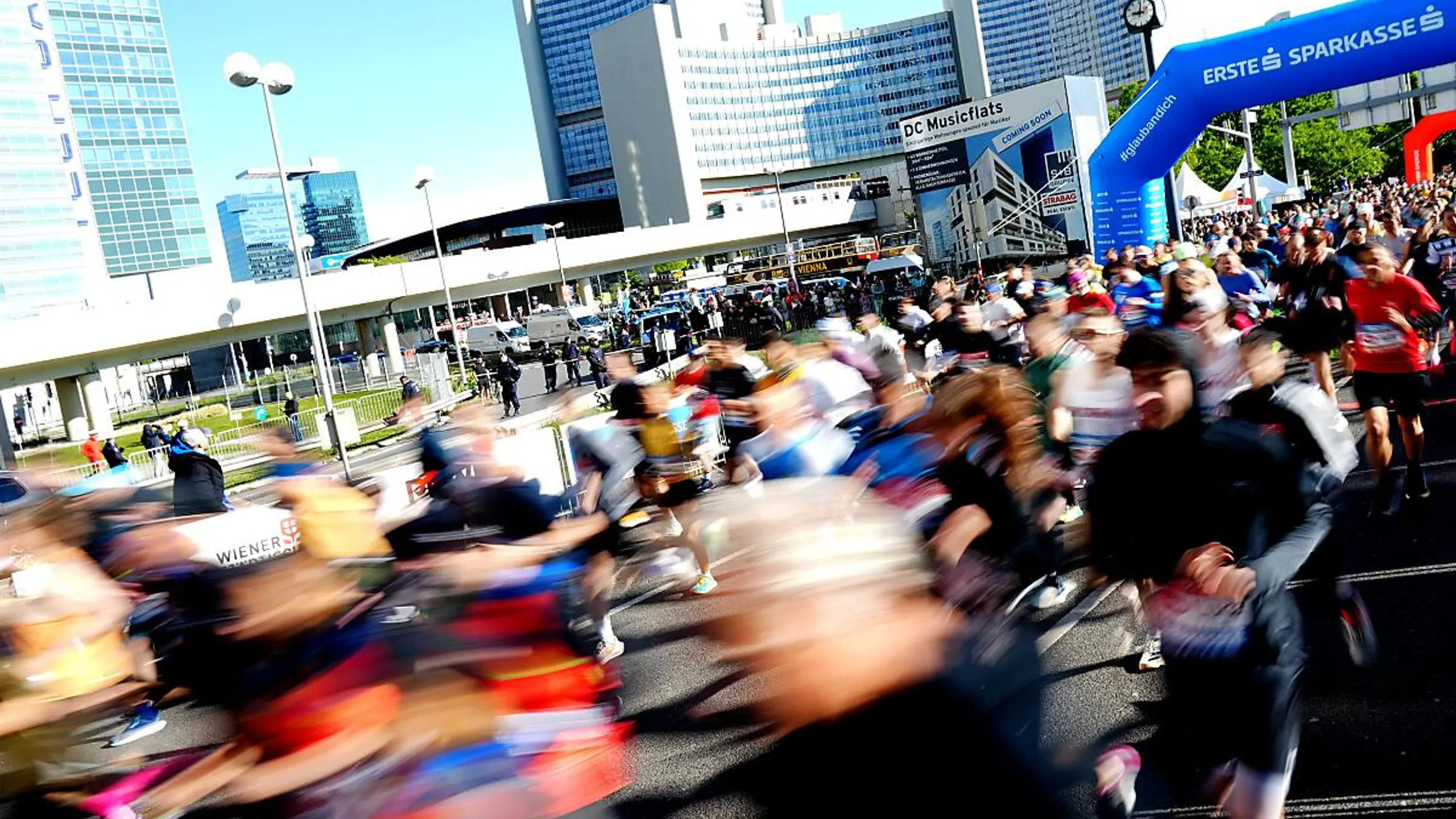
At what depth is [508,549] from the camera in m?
4.14

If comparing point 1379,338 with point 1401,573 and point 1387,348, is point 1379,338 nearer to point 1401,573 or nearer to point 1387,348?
point 1387,348

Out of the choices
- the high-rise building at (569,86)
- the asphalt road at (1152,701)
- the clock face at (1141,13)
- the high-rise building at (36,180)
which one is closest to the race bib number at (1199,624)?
the asphalt road at (1152,701)

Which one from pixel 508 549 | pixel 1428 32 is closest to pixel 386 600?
pixel 508 549

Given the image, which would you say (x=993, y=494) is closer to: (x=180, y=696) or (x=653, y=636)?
(x=653, y=636)

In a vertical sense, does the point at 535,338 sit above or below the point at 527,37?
below

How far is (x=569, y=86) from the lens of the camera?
189 m

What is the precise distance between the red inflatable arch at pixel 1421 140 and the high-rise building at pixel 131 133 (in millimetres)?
133227

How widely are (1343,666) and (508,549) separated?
13.4ft

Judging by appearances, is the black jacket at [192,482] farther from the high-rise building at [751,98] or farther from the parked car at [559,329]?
the high-rise building at [751,98]

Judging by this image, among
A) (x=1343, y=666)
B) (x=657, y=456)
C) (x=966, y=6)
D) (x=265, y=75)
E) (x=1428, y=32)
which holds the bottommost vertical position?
(x=1343, y=666)

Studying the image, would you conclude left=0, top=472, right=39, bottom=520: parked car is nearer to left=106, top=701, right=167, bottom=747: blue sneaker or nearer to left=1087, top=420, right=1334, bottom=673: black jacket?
left=106, top=701, right=167, bottom=747: blue sneaker

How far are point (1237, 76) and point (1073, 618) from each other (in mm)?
11694

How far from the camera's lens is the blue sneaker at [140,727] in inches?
285

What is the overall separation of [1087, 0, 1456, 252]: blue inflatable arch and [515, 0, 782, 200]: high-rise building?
173 meters
